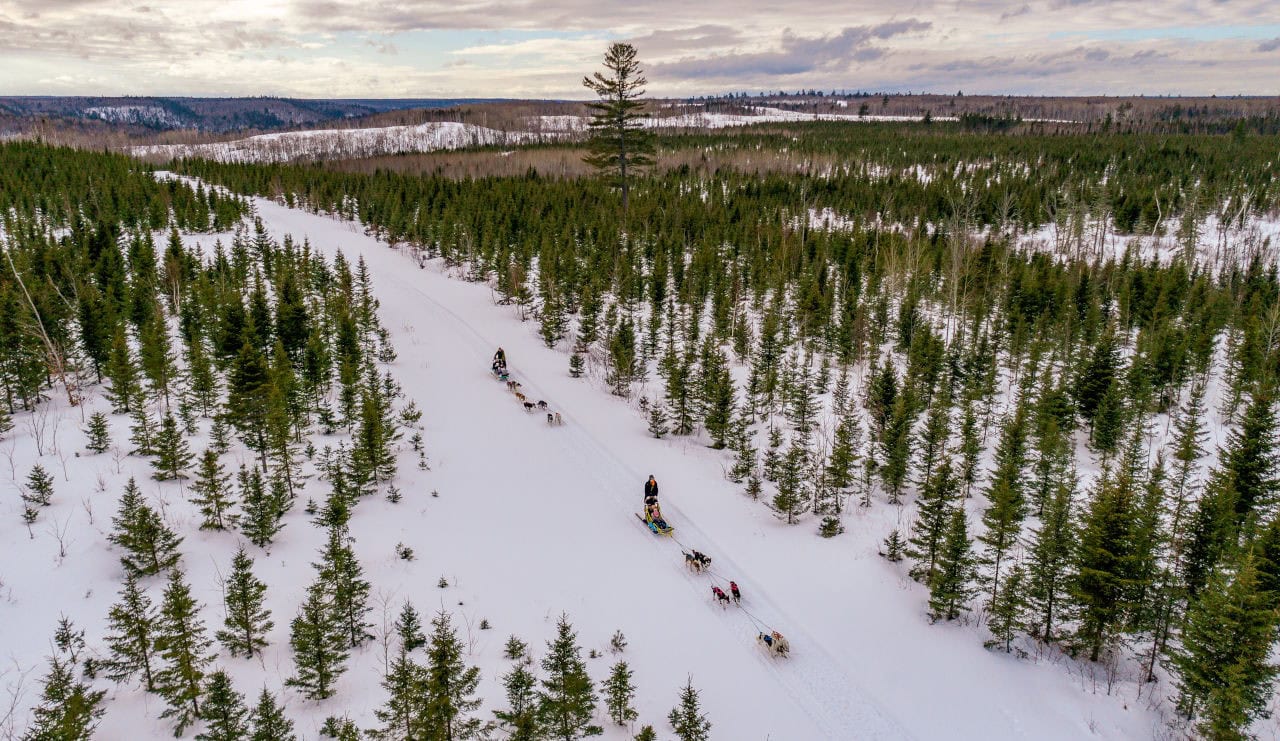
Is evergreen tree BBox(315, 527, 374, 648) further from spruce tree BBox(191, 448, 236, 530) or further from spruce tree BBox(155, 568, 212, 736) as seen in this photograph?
spruce tree BBox(191, 448, 236, 530)

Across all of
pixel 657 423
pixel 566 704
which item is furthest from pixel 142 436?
pixel 657 423

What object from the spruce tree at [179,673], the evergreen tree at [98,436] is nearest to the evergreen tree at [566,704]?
the spruce tree at [179,673]

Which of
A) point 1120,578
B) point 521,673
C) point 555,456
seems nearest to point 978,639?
point 1120,578

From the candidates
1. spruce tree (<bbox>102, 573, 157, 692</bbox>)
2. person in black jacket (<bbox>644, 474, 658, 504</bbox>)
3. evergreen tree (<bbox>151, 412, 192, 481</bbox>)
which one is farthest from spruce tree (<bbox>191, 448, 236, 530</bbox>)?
person in black jacket (<bbox>644, 474, 658, 504</bbox>)

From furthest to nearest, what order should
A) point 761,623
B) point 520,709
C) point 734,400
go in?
point 734,400, point 761,623, point 520,709

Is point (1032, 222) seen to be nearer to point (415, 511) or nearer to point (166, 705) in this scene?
point (415, 511)

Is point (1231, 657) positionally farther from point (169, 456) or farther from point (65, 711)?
point (169, 456)

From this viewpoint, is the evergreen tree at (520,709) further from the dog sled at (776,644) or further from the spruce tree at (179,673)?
the spruce tree at (179,673)

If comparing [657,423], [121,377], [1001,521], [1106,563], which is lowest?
[657,423]
